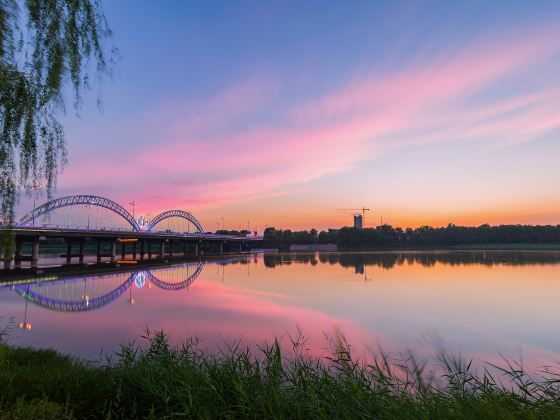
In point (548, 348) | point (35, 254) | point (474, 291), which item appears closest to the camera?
point (548, 348)

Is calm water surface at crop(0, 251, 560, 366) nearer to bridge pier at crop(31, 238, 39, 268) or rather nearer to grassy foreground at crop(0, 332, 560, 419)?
grassy foreground at crop(0, 332, 560, 419)

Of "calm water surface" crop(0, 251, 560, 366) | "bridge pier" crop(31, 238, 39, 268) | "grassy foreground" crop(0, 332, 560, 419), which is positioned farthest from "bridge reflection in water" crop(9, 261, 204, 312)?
"bridge pier" crop(31, 238, 39, 268)

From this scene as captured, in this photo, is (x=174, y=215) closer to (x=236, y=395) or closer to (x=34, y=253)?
(x=34, y=253)

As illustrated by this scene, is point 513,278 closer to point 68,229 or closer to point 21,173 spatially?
point 21,173

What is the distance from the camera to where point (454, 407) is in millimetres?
5582

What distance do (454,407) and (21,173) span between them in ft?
25.8

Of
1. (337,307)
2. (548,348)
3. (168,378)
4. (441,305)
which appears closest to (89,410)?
(168,378)

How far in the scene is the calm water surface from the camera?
16.6 metres

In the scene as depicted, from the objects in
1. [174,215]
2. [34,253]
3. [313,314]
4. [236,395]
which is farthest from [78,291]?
[174,215]

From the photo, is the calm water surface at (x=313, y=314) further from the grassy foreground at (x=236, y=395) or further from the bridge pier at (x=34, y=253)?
the bridge pier at (x=34, y=253)

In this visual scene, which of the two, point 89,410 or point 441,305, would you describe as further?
point 441,305

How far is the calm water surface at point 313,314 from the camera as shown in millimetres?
16594

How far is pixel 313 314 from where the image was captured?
23.5 m

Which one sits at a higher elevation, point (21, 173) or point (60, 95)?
point (60, 95)
